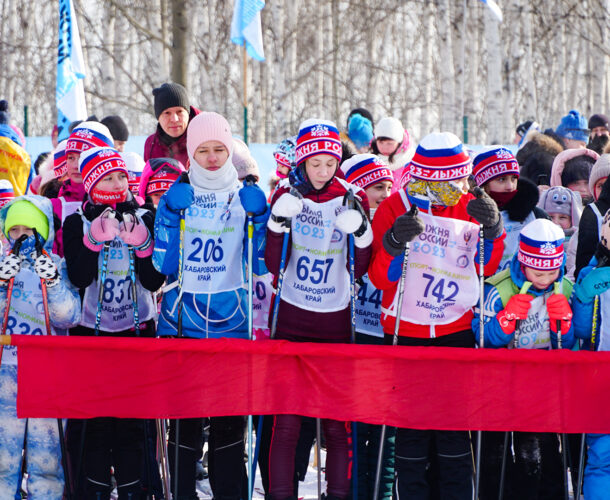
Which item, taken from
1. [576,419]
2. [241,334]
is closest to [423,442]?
[576,419]

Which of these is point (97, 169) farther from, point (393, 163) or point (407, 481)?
point (393, 163)

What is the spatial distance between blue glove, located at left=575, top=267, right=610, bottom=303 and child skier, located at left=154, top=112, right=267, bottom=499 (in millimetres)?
1729

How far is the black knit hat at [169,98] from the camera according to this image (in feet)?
20.1

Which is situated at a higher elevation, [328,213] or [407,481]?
[328,213]

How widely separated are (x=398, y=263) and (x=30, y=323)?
6.83 ft

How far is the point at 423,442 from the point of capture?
4.33m

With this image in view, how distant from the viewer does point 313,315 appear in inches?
180

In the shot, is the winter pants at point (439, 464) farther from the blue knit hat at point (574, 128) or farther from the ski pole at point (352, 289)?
the blue knit hat at point (574, 128)

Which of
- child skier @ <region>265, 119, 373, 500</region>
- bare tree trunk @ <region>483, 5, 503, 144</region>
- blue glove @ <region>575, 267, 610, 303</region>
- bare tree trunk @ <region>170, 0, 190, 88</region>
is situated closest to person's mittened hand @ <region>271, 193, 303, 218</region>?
child skier @ <region>265, 119, 373, 500</region>

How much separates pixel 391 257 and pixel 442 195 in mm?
411

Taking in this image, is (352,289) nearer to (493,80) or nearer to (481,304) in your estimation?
(481,304)

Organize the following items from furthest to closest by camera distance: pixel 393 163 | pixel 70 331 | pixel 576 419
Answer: pixel 393 163 < pixel 70 331 < pixel 576 419

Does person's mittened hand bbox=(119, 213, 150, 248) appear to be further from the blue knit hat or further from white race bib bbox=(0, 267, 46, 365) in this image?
the blue knit hat

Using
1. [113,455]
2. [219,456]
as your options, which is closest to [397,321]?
[219,456]
